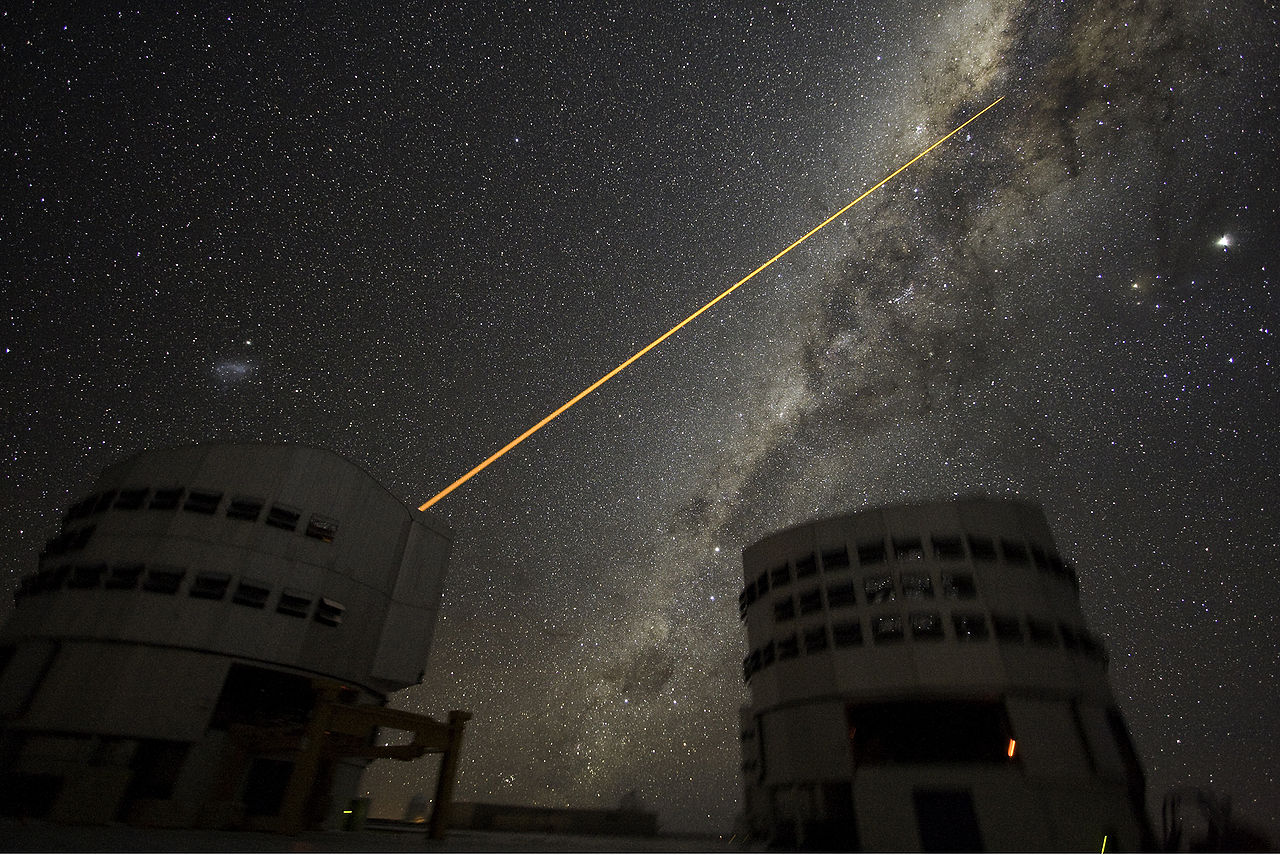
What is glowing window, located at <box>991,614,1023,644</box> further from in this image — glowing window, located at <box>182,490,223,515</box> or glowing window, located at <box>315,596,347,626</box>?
glowing window, located at <box>182,490,223,515</box>

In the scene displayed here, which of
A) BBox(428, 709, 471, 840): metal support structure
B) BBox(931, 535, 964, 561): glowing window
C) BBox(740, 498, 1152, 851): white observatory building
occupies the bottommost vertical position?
BBox(428, 709, 471, 840): metal support structure

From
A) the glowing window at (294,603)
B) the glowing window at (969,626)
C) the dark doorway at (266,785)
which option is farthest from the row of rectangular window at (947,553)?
the dark doorway at (266,785)

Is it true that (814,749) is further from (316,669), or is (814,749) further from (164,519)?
(164,519)

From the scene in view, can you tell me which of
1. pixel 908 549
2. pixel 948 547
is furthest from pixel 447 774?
pixel 948 547

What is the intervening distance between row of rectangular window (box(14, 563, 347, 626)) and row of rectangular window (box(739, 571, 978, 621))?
2844cm

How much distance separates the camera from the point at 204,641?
29.7 metres

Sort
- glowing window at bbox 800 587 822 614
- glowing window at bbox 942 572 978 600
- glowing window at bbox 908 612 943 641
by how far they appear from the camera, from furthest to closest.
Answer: glowing window at bbox 800 587 822 614, glowing window at bbox 942 572 978 600, glowing window at bbox 908 612 943 641

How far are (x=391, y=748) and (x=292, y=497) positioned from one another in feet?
54.0

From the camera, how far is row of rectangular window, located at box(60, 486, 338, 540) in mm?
32938

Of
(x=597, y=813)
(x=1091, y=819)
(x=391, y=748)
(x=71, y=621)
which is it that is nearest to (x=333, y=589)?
(x=71, y=621)

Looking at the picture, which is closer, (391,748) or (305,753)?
(305,753)

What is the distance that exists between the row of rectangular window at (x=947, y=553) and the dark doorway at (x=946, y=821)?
12.2m

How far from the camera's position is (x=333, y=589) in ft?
113

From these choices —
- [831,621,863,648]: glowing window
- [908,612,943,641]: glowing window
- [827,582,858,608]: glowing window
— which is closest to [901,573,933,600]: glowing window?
[908,612,943,641]: glowing window
